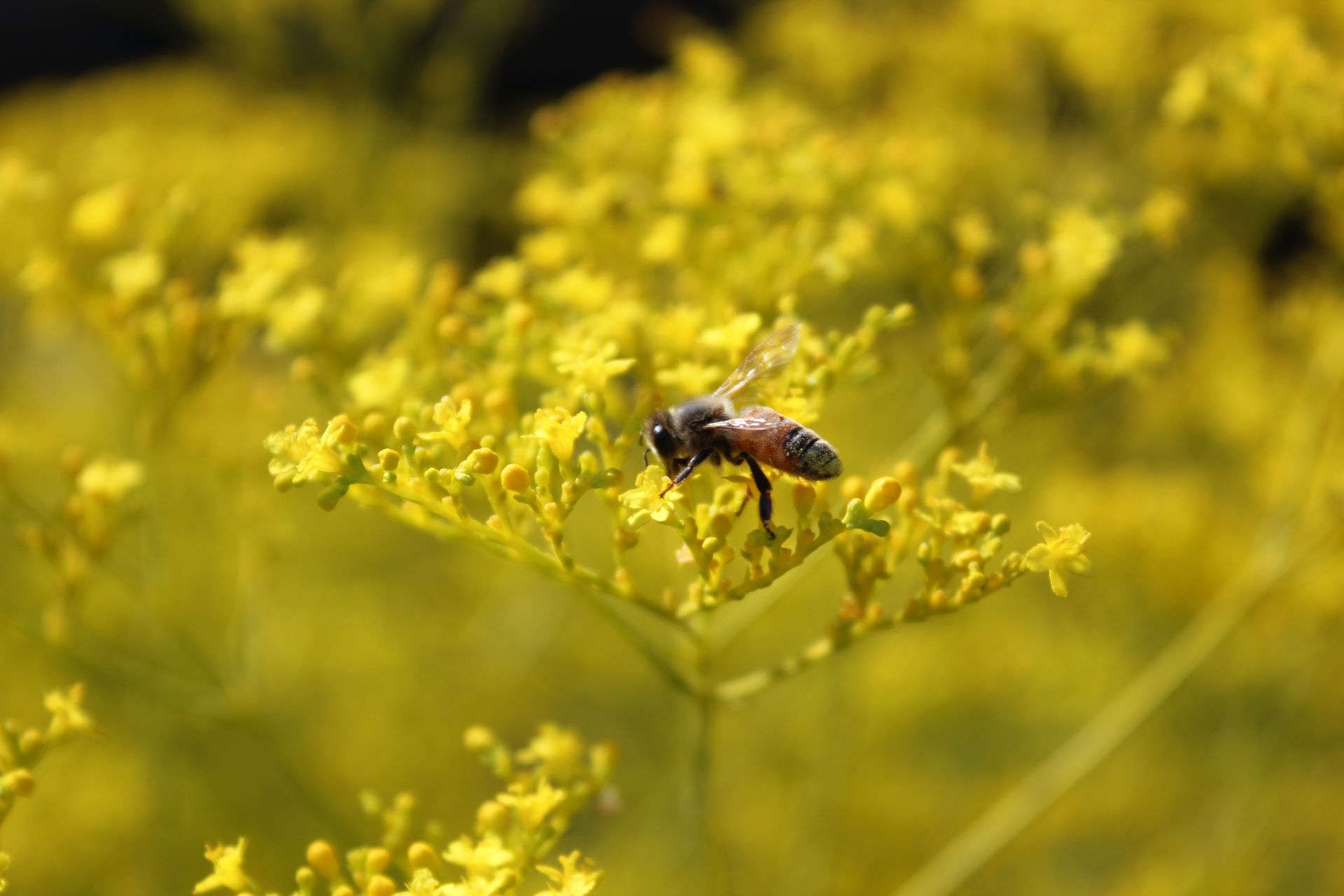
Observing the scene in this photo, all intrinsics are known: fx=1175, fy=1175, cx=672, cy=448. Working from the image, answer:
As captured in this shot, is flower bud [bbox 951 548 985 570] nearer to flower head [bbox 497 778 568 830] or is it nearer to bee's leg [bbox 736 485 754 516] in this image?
bee's leg [bbox 736 485 754 516]

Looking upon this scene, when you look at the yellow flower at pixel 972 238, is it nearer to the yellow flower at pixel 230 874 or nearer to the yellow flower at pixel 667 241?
the yellow flower at pixel 667 241

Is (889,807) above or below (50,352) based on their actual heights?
below

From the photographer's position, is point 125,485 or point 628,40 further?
point 628,40

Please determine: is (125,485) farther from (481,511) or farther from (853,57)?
(853,57)

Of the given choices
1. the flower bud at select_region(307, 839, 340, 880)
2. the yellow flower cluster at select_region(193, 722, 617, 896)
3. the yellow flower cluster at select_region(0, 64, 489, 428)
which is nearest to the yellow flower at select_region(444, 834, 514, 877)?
the yellow flower cluster at select_region(193, 722, 617, 896)

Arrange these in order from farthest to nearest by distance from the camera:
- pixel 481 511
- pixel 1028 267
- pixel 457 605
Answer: pixel 457 605, pixel 481 511, pixel 1028 267

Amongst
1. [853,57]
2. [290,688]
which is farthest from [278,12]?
[290,688]
